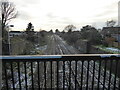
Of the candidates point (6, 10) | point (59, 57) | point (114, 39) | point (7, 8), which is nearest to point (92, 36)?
point (114, 39)

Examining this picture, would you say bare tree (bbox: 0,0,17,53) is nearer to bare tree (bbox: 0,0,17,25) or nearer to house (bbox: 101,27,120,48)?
bare tree (bbox: 0,0,17,25)

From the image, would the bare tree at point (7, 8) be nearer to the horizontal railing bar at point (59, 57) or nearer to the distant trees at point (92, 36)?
the horizontal railing bar at point (59, 57)

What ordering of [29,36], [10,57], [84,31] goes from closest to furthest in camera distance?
[10,57], [84,31], [29,36]

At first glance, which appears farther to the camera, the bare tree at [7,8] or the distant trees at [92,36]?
the distant trees at [92,36]

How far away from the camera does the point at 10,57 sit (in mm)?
1216

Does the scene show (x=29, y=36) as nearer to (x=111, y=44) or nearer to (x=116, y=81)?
(x=111, y=44)

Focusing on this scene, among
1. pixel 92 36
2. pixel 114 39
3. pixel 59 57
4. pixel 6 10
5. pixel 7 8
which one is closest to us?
pixel 59 57

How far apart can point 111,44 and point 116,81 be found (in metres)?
11.0

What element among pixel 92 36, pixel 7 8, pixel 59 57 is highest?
pixel 7 8

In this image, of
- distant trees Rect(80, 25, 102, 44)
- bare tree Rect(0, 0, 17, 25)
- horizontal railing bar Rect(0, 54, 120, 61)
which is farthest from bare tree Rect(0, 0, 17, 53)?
distant trees Rect(80, 25, 102, 44)

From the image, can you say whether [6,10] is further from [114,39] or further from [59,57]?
[114,39]

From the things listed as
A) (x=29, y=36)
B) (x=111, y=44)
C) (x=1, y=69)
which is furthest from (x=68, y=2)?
(x=29, y=36)

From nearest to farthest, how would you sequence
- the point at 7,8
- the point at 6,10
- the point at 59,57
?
the point at 59,57 < the point at 7,8 < the point at 6,10

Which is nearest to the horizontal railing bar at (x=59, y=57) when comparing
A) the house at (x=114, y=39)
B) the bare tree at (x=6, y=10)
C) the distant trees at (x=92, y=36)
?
the bare tree at (x=6, y=10)
